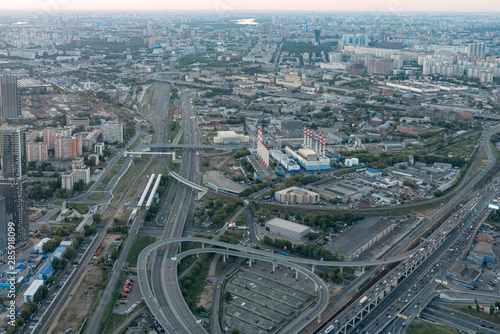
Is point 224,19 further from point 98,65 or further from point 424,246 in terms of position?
point 424,246

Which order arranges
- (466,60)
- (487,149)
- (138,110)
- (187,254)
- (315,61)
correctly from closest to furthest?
(187,254) < (487,149) < (138,110) < (466,60) < (315,61)

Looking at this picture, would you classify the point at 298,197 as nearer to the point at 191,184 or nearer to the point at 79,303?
the point at 191,184

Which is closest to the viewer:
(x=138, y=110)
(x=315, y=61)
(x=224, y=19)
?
(x=138, y=110)

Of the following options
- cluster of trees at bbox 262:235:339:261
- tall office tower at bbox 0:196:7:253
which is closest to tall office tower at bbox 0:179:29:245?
tall office tower at bbox 0:196:7:253

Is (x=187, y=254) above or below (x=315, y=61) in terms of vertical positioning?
below

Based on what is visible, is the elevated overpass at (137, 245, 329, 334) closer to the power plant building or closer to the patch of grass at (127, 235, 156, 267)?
the patch of grass at (127, 235, 156, 267)

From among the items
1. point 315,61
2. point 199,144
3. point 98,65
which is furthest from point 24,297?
point 315,61

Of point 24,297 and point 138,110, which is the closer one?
point 24,297
